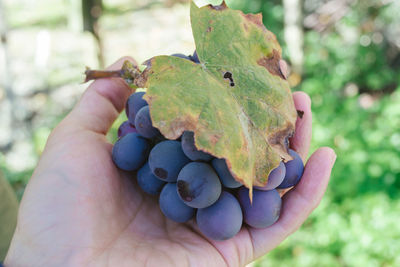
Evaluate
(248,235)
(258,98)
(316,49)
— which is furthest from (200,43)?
(316,49)

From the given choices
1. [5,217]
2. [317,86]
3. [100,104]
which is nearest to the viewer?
[100,104]

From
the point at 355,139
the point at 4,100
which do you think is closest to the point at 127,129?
the point at 355,139

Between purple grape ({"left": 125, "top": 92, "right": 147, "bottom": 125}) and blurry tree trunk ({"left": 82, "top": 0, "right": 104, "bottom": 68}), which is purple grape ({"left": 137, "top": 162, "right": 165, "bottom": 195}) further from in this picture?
blurry tree trunk ({"left": 82, "top": 0, "right": 104, "bottom": 68})

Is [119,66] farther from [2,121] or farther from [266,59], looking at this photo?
[2,121]

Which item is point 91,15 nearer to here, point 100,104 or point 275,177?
point 100,104

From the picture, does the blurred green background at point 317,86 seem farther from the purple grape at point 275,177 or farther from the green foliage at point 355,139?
the purple grape at point 275,177
